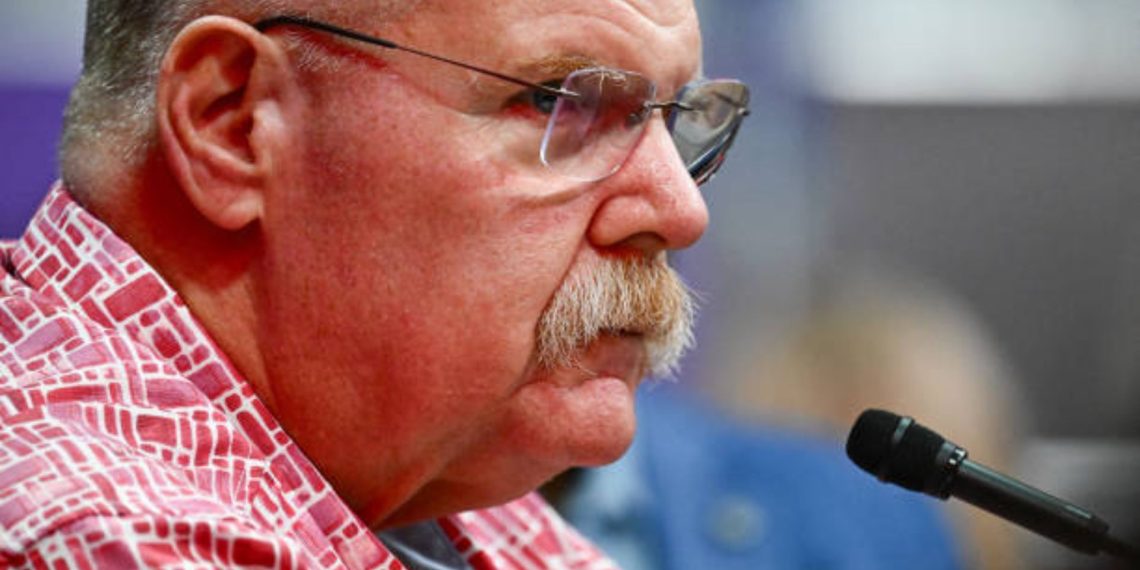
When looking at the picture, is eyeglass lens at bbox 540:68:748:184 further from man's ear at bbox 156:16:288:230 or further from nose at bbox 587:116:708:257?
man's ear at bbox 156:16:288:230

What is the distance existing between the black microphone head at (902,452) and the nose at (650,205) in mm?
217

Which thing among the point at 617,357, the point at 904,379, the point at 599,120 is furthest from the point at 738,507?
the point at 599,120

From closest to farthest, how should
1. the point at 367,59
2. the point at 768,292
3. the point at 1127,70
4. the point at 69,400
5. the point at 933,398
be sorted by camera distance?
the point at 69,400 < the point at 367,59 < the point at 933,398 < the point at 1127,70 < the point at 768,292

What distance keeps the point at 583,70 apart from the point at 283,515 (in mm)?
425

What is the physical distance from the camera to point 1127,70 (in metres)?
3.23

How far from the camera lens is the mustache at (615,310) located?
135 centimetres

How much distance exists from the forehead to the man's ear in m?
0.12

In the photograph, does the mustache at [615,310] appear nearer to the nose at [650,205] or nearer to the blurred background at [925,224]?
the nose at [650,205]

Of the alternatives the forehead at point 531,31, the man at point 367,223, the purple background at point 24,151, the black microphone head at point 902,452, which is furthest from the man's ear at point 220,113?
the purple background at point 24,151

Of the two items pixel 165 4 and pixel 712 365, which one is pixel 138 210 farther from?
pixel 712 365

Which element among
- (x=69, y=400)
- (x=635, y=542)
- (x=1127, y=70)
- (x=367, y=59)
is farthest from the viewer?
(x=1127, y=70)

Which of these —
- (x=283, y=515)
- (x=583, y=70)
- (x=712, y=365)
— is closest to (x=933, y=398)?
(x=712, y=365)

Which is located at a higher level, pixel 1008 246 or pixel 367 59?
pixel 367 59

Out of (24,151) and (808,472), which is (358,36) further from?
(808,472)
